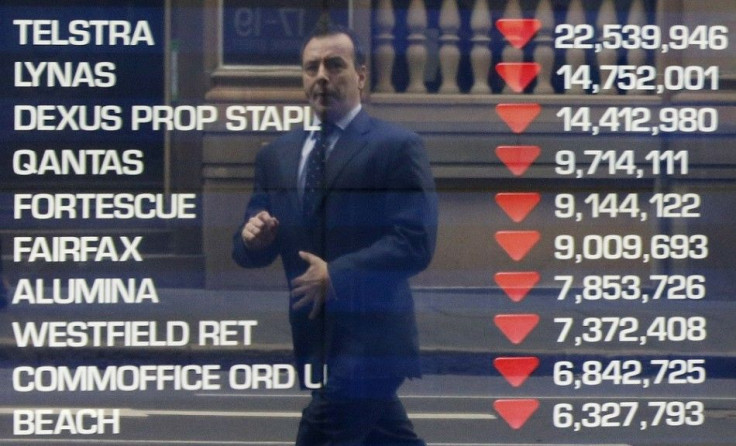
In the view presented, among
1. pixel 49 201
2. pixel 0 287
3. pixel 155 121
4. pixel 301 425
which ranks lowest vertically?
pixel 301 425

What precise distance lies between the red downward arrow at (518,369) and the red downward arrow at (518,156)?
1.29 feet

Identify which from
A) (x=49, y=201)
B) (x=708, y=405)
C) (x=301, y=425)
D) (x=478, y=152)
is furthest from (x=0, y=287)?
(x=708, y=405)

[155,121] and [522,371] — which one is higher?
[155,121]

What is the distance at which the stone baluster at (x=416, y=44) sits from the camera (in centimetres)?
274

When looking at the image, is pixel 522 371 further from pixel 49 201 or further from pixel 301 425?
pixel 49 201

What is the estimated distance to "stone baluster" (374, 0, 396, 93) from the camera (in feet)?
8.96

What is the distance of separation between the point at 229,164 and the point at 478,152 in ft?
1.71

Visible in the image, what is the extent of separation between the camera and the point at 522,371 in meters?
2.77

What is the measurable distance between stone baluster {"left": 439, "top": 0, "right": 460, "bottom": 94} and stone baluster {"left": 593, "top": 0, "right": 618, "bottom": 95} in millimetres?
297

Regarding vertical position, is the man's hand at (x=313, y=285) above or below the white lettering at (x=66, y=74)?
below

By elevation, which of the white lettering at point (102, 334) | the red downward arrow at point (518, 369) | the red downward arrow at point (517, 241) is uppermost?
the red downward arrow at point (517, 241)

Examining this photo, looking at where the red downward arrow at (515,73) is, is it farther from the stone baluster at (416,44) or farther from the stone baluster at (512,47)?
the stone baluster at (416,44)

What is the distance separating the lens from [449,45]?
9.01 feet

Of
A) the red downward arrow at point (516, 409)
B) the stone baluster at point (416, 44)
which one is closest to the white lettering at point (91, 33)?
the stone baluster at point (416, 44)
